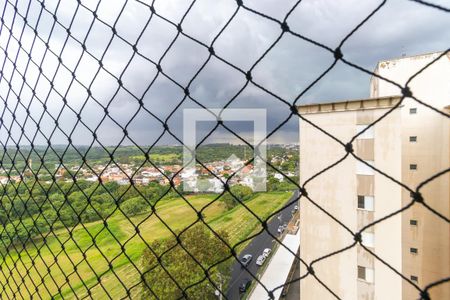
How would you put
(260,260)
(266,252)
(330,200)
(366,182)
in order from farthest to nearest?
(266,252) < (260,260) < (330,200) < (366,182)

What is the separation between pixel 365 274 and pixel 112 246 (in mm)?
5608

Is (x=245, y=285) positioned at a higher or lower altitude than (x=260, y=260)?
lower

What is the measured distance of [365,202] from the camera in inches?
121

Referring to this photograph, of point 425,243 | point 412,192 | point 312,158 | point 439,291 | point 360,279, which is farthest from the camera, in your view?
point 439,291

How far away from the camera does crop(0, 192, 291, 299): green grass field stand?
974 mm

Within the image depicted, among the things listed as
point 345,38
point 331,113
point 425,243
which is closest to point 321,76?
point 345,38

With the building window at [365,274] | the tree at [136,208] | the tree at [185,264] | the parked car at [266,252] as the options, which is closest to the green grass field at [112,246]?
the tree at [136,208]

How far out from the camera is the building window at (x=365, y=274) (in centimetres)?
321

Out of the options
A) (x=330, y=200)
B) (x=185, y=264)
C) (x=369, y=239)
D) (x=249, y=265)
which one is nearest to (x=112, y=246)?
(x=185, y=264)

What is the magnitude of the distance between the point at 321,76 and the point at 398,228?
3.38m

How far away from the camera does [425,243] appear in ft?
13.6

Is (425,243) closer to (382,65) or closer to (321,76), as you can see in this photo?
(382,65)

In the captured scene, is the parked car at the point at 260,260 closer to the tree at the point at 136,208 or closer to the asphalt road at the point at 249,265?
the asphalt road at the point at 249,265

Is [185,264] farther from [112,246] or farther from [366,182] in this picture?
[366,182]
